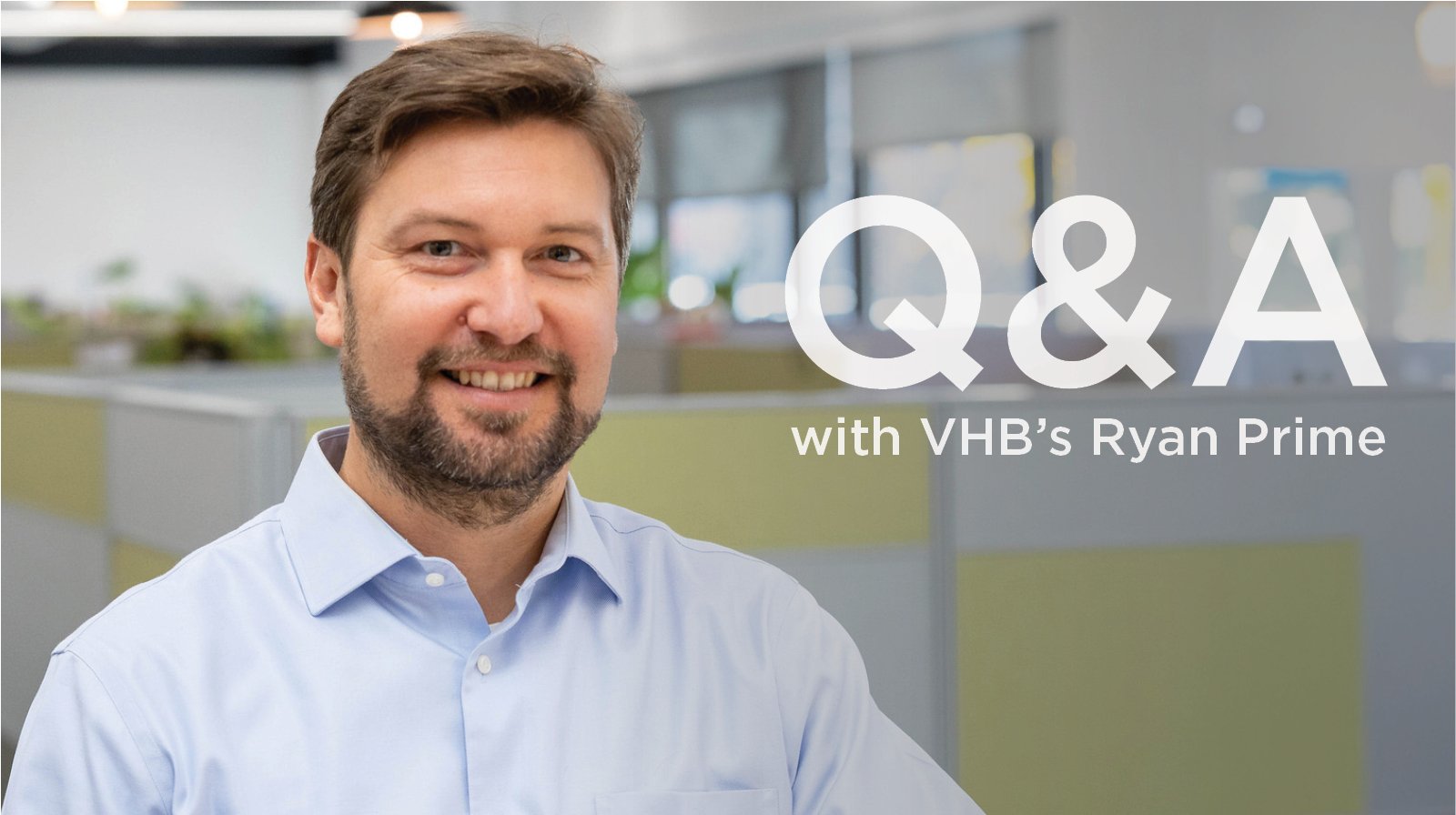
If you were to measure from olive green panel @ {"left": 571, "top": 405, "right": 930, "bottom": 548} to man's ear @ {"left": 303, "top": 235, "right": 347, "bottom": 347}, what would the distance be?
0.88 metres

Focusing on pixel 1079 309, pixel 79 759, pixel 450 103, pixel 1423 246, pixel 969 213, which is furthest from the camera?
pixel 969 213

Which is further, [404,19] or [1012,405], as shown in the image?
[404,19]

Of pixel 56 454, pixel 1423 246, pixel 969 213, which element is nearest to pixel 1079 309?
pixel 56 454

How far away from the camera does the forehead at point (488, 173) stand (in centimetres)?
119

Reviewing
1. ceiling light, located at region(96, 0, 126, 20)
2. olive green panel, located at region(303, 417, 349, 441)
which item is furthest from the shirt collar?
ceiling light, located at region(96, 0, 126, 20)

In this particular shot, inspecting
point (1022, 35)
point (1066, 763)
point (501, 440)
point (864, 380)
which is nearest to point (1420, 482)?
point (1066, 763)

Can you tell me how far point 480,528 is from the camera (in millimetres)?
1267

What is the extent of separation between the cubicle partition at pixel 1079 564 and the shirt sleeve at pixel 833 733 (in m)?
0.89

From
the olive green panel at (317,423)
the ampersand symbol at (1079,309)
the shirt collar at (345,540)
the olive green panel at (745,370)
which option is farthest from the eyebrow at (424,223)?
the olive green panel at (745,370)

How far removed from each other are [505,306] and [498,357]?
40mm

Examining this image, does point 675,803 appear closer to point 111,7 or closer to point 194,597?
point 194,597

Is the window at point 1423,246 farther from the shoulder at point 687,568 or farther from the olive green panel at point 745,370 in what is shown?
the shoulder at point 687,568

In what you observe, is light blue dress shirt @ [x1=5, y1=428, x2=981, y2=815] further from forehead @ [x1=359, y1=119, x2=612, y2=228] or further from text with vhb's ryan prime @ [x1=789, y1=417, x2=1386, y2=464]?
text with vhb's ryan prime @ [x1=789, y1=417, x2=1386, y2=464]

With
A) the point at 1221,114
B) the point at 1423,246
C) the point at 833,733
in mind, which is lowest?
the point at 833,733
